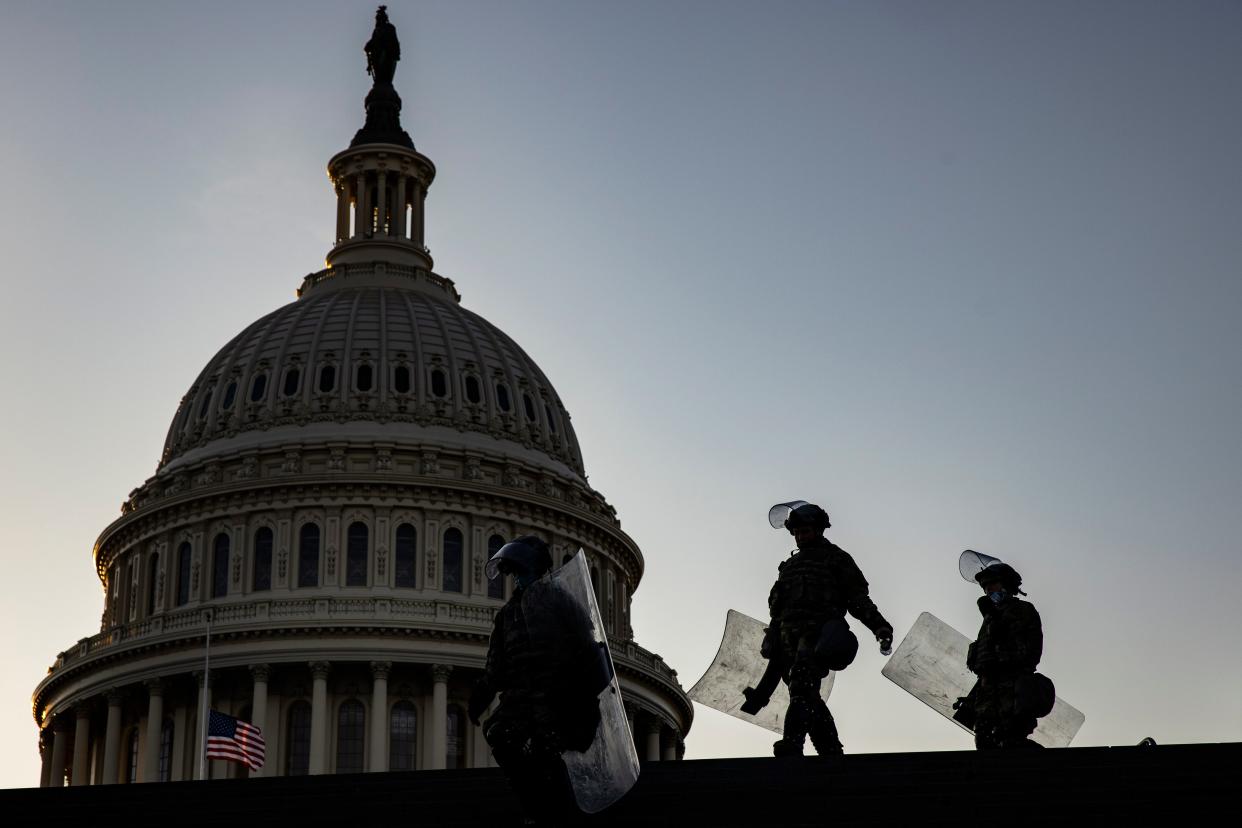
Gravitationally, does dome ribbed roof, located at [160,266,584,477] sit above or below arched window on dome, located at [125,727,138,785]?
above

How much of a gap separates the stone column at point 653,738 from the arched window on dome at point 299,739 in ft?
42.7

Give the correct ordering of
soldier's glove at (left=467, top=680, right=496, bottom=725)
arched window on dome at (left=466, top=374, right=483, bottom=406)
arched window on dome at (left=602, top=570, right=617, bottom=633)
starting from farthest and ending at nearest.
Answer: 1. arched window on dome at (left=466, top=374, right=483, bottom=406)
2. arched window on dome at (left=602, top=570, right=617, bottom=633)
3. soldier's glove at (left=467, top=680, right=496, bottom=725)

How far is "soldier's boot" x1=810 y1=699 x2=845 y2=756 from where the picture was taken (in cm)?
2177

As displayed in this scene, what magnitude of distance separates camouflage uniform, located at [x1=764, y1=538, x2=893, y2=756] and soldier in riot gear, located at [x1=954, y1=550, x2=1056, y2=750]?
60.2 inches

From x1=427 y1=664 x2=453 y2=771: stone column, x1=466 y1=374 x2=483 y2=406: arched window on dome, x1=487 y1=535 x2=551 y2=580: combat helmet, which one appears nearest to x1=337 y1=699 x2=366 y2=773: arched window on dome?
x1=427 y1=664 x2=453 y2=771: stone column

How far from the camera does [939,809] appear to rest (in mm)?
19125

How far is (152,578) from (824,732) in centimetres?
6687

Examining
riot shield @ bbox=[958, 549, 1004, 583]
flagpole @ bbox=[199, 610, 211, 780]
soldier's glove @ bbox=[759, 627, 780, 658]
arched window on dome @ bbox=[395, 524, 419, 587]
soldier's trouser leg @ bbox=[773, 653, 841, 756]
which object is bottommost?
soldier's trouser leg @ bbox=[773, 653, 841, 756]

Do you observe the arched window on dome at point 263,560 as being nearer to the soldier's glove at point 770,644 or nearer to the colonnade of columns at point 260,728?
the colonnade of columns at point 260,728

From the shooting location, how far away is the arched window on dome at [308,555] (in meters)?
81.8

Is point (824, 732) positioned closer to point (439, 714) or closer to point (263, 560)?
point (439, 714)

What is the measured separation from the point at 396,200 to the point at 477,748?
3123 cm

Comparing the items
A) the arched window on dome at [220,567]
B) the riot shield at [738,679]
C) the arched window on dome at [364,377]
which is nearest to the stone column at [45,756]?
the arched window on dome at [220,567]

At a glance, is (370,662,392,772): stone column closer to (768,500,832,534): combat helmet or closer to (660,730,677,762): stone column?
(660,730,677,762): stone column
